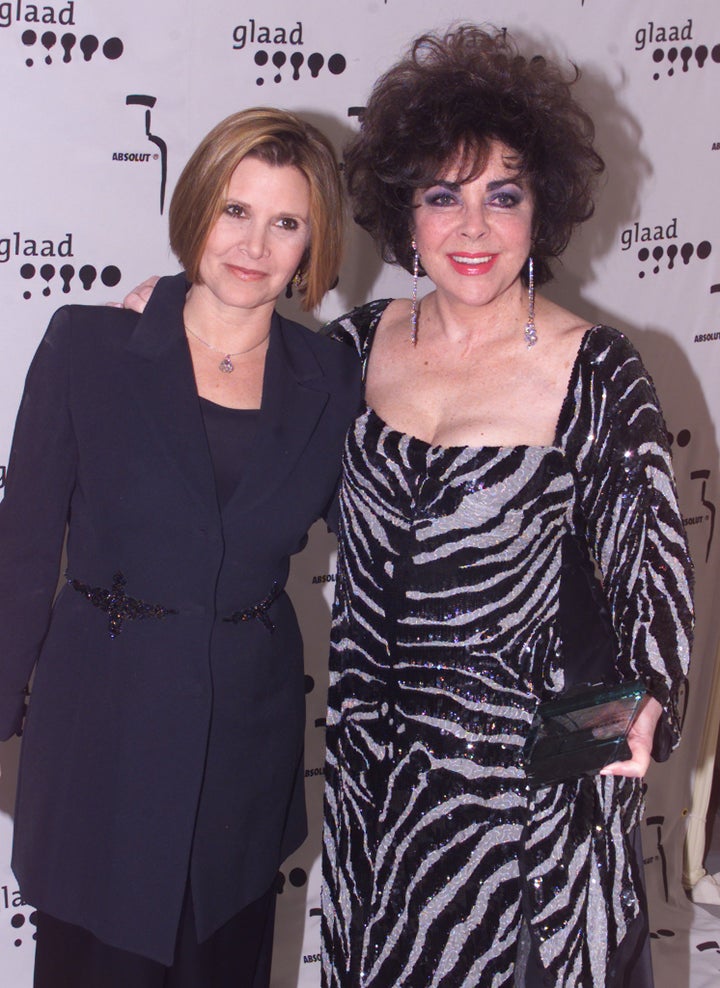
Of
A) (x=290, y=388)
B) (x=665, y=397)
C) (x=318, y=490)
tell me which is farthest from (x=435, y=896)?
(x=665, y=397)

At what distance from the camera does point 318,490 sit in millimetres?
1759

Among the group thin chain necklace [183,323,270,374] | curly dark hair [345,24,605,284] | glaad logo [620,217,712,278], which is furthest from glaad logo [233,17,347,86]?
thin chain necklace [183,323,270,374]

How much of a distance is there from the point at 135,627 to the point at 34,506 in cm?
22

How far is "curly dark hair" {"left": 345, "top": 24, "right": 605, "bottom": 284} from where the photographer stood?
5.68 feet

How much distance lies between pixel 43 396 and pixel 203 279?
30 cm

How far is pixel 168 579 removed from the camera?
1.59 meters

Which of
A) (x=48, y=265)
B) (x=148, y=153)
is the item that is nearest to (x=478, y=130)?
(x=148, y=153)

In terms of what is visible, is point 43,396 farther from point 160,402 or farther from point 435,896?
point 435,896

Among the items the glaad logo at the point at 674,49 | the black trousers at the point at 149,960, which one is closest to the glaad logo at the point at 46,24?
the glaad logo at the point at 674,49

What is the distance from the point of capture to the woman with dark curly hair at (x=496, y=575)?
1.65 m

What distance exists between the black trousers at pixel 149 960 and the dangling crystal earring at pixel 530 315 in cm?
97

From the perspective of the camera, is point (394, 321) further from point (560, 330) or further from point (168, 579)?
point (168, 579)

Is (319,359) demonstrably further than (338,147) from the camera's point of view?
No

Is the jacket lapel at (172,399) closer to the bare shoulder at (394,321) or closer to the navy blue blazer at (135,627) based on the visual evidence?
the navy blue blazer at (135,627)
